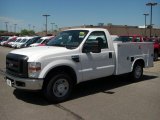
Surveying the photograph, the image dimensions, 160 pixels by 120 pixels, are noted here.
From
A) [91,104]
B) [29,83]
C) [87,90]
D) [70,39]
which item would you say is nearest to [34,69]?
[29,83]

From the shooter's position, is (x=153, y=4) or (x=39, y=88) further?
(x=153, y=4)

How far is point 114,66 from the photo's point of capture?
8.29m

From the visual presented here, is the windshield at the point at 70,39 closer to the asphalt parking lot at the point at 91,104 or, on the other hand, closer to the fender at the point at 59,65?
the fender at the point at 59,65

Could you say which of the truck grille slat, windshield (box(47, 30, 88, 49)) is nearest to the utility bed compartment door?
windshield (box(47, 30, 88, 49))

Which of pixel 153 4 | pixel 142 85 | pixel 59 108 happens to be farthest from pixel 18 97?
pixel 153 4

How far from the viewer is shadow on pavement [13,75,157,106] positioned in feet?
22.9

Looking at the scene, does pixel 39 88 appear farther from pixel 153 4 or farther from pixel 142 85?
pixel 153 4

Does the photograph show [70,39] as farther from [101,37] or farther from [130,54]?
[130,54]

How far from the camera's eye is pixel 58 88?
676cm

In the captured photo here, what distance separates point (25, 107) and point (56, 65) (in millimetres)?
1292

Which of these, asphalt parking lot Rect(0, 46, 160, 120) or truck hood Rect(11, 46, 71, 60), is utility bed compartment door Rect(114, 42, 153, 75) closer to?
asphalt parking lot Rect(0, 46, 160, 120)

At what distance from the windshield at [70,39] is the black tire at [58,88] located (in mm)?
955

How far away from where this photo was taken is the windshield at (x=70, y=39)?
7.35 metres

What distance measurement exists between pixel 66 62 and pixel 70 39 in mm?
1107
